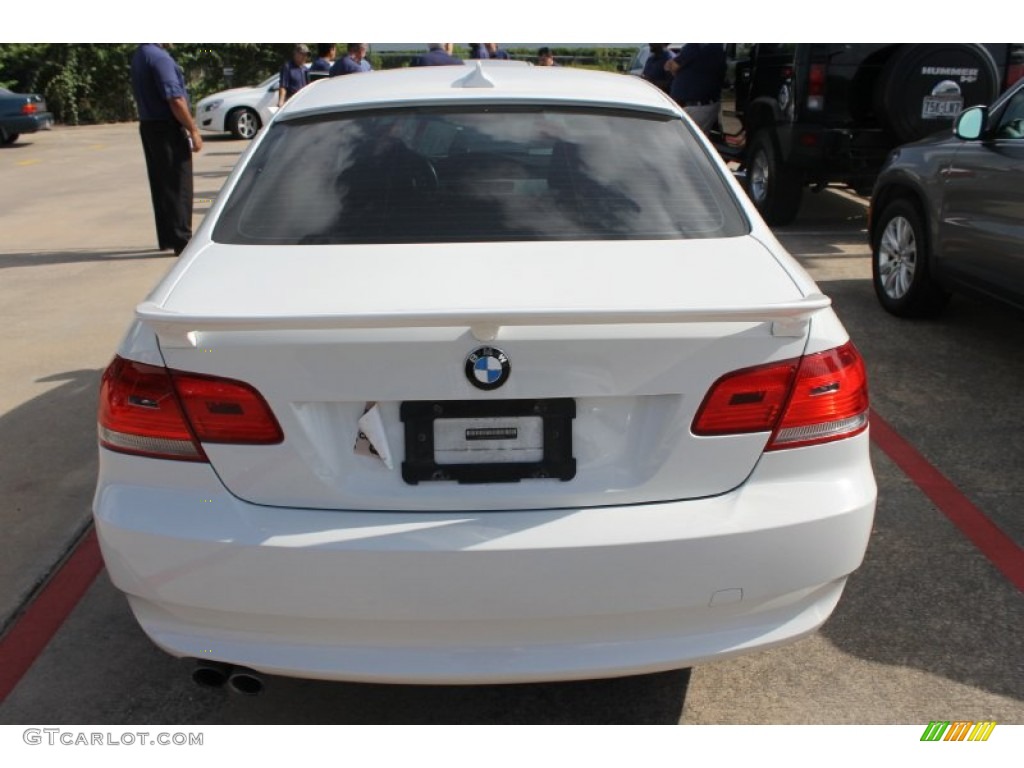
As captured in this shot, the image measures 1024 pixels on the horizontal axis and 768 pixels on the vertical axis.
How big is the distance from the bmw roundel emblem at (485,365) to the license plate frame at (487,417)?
69mm

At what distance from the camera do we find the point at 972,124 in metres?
5.41

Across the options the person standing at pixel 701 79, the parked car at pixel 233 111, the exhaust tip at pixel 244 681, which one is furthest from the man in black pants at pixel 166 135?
the parked car at pixel 233 111

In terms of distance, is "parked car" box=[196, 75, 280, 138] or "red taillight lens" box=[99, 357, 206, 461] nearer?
"red taillight lens" box=[99, 357, 206, 461]

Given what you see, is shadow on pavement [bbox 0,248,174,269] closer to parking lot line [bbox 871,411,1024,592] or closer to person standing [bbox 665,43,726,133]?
person standing [bbox 665,43,726,133]

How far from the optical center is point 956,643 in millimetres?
3121

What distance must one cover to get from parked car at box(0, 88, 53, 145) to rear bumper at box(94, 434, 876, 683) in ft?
70.5

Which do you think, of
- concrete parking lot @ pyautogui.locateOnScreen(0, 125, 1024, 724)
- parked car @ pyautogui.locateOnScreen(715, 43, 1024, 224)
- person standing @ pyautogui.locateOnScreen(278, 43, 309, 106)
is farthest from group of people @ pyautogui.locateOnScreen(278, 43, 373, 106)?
concrete parking lot @ pyautogui.locateOnScreen(0, 125, 1024, 724)

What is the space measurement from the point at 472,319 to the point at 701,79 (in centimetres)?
982

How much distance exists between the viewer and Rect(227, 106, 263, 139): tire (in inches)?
803

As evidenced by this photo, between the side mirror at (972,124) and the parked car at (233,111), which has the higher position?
the side mirror at (972,124)

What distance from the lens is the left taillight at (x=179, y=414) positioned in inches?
88.6

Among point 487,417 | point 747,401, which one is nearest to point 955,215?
point 747,401

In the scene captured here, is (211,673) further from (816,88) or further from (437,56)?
(437,56)

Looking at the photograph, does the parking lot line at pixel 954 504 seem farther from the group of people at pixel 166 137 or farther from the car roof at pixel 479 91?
the group of people at pixel 166 137
